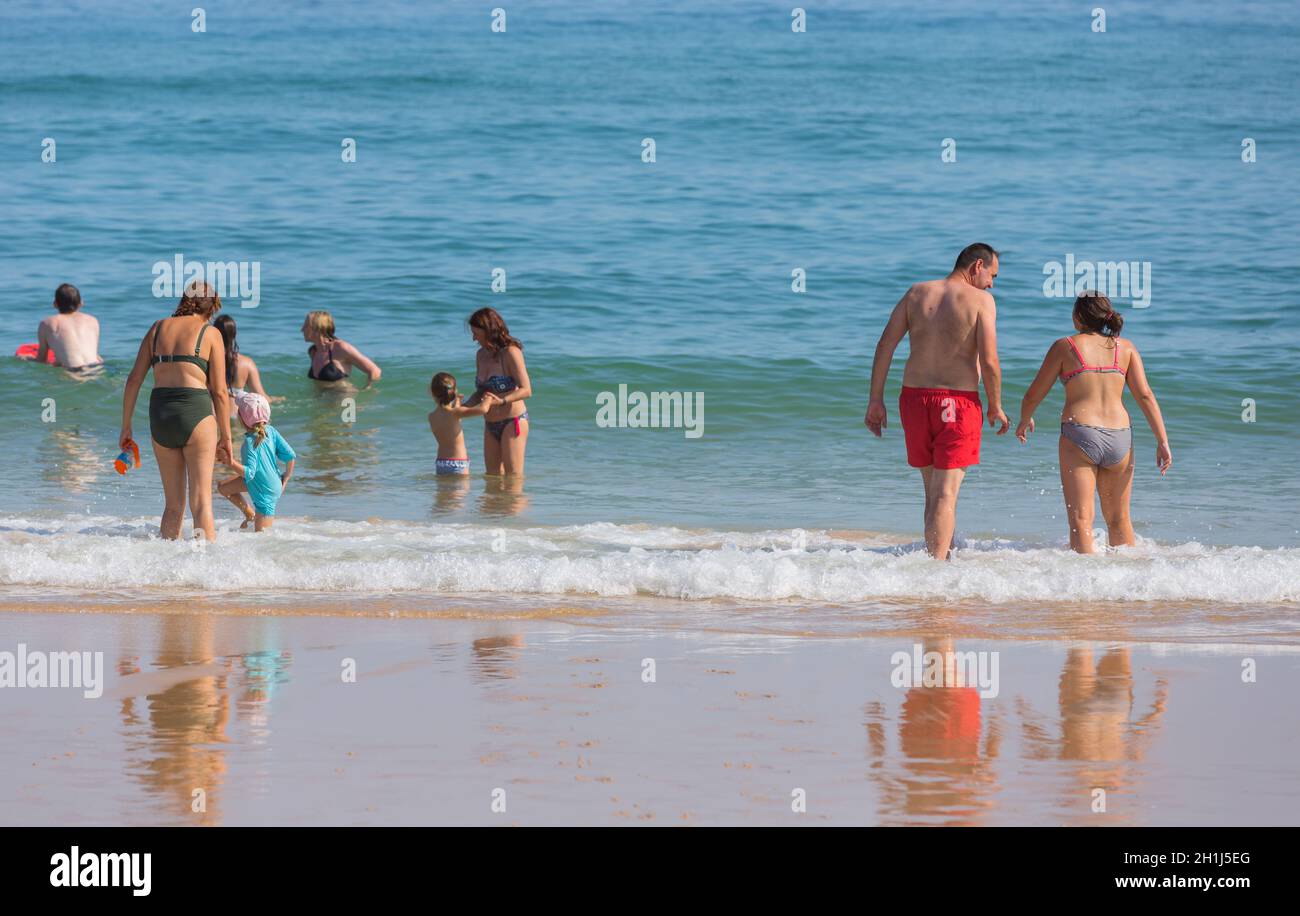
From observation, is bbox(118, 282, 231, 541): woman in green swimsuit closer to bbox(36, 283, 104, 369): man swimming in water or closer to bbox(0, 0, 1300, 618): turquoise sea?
bbox(0, 0, 1300, 618): turquoise sea

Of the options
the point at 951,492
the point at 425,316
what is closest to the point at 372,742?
the point at 951,492

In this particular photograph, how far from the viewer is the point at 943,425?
23.1ft

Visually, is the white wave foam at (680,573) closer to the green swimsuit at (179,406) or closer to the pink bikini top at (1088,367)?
the green swimsuit at (179,406)

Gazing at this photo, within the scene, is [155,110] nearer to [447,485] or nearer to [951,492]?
[447,485]

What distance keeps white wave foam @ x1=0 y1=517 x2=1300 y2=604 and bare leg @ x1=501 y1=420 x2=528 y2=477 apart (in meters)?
2.59

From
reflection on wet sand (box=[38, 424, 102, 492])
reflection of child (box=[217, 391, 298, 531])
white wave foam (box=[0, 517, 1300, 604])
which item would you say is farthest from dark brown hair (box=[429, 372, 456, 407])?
white wave foam (box=[0, 517, 1300, 604])

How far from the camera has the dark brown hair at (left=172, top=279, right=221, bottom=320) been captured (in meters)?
7.22

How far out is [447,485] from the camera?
10164 mm

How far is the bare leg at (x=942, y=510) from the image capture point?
711 centimetres

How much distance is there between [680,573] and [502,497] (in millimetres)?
3185
